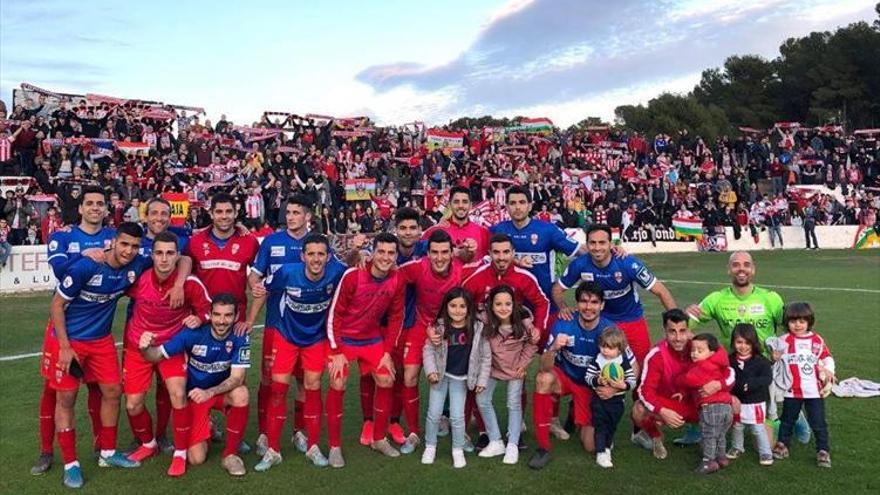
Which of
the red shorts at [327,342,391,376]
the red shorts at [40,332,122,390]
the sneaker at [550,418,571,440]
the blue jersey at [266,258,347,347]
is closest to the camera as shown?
the red shorts at [40,332,122,390]

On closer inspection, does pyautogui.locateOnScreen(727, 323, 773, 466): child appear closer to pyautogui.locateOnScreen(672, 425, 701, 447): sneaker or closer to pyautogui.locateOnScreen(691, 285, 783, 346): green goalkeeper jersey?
pyautogui.locateOnScreen(691, 285, 783, 346): green goalkeeper jersey

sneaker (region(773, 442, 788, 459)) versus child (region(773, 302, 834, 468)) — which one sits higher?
child (region(773, 302, 834, 468))

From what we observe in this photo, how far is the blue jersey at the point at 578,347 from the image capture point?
5.80 m

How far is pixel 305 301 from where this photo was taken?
5777mm

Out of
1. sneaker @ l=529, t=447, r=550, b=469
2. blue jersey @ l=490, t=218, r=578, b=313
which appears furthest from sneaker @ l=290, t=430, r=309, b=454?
blue jersey @ l=490, t=218, r=578, b=313

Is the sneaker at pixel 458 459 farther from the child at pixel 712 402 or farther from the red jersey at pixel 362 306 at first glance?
the child at pixel 712 402

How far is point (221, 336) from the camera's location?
18.2 ft

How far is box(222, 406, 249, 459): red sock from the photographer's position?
5.50 m

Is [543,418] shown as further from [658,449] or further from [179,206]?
[179,206]

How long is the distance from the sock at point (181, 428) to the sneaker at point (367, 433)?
1.50 metres

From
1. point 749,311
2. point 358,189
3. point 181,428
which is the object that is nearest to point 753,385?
point 749,311

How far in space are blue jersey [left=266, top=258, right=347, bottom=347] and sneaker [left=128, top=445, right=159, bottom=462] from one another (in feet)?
4.83

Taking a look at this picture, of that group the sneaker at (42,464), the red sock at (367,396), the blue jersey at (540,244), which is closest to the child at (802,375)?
the blue jersey at (540,244)

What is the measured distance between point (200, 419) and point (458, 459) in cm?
214
